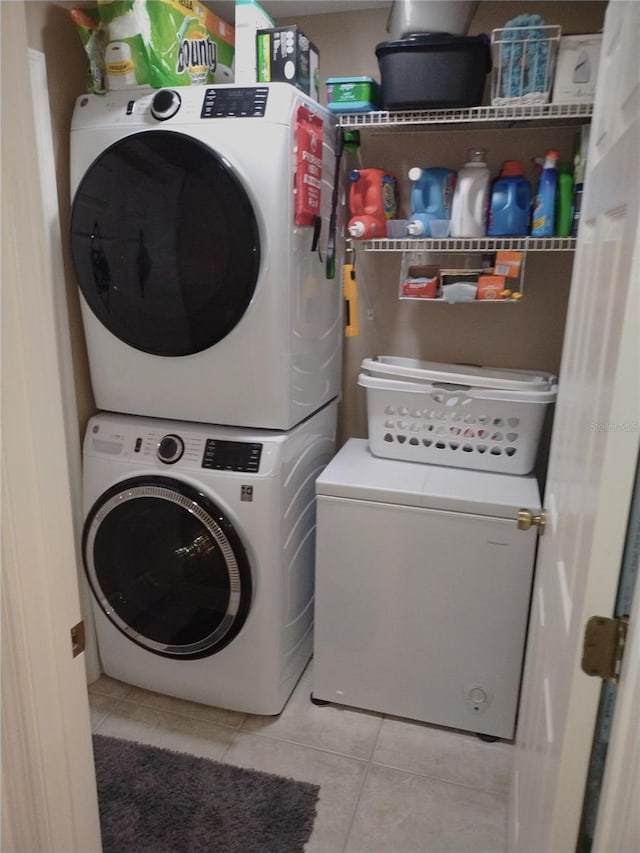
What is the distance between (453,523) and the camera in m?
1.77

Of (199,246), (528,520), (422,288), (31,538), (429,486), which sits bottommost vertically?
(429,486)

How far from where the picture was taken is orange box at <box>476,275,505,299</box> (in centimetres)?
192

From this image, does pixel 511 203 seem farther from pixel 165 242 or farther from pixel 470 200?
pixel 165 242

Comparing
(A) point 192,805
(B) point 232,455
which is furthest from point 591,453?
(A) point 192,805

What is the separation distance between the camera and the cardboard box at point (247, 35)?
171cm

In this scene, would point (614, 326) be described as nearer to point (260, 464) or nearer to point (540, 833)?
point (540, 833)

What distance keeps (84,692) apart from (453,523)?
109 cm

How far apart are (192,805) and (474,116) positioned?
2050 mm

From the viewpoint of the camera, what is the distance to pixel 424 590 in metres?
1.84

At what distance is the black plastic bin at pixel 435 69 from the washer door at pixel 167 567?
128cm

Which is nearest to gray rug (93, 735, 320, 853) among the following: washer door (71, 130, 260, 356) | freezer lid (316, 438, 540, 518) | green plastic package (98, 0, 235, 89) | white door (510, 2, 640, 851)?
white door (510, 2, 640, 851)

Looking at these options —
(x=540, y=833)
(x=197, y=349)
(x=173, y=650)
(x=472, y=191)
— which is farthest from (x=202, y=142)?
(x=540, y=833)

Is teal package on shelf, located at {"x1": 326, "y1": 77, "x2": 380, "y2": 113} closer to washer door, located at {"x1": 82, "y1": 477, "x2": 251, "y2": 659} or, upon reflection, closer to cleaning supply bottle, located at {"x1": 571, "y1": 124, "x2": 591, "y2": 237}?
cleaning supply bottle, located at {"x1": 571, "y1": 124, "x2": 591, "y2": 237}

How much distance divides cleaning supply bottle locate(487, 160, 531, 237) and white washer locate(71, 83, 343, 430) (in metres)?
0.52
